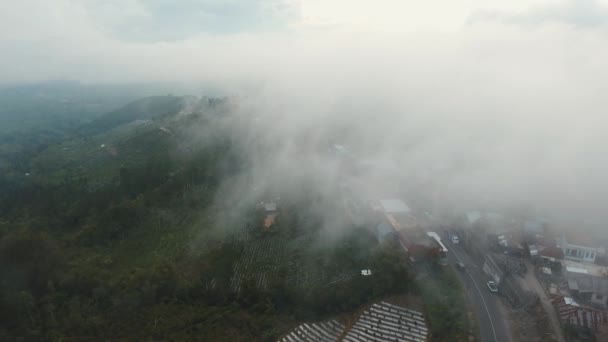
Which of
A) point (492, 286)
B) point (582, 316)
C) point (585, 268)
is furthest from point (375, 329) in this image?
point (585, 268)

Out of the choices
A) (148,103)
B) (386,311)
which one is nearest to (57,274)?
(386,311)

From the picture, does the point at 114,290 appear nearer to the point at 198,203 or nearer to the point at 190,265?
the point at 190,265

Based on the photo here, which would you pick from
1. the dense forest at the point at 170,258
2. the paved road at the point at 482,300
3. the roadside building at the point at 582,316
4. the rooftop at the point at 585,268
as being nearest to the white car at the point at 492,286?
the paved road at the point at 482,300

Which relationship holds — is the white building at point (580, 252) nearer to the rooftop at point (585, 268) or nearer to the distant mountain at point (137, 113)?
the rooftop at point (585, 268)

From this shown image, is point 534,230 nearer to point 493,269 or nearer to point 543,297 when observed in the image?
point 493,269

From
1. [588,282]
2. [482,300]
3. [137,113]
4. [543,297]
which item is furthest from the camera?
[137,113]
